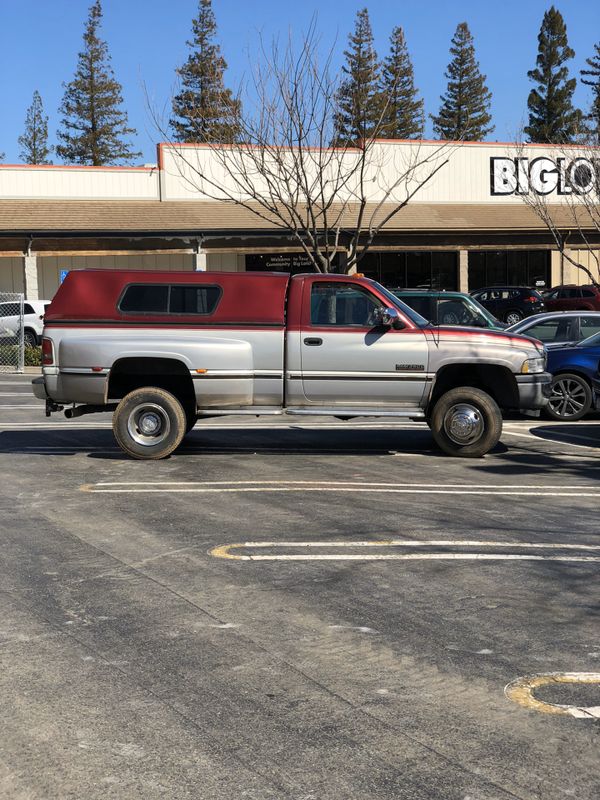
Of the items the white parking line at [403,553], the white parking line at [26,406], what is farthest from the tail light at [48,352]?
the white parking line at [26,406]

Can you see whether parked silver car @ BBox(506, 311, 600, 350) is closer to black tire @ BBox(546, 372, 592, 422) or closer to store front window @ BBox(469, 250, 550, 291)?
black tire @ BBox(546, 372, 592, 422)

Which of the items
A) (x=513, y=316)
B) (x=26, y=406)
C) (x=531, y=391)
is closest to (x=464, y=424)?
(x=531, y=391)

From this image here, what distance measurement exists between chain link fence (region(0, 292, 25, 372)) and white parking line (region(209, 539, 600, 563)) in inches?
720

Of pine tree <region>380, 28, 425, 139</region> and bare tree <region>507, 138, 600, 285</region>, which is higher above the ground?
pine tree <region>380, 28, 425, 139</region>

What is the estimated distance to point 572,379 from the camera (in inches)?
620

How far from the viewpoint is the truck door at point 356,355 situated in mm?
12242

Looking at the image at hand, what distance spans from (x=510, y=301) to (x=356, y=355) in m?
25.4

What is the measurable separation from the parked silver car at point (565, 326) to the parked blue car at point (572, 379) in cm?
152

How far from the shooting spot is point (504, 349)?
12.4 m

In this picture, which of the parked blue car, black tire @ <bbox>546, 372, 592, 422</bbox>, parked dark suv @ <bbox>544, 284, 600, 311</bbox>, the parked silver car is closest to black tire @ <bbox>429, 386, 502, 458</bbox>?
the parked blue car

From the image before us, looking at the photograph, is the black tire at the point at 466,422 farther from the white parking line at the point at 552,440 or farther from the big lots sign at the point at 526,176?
the big lots sign at the point at 526,176

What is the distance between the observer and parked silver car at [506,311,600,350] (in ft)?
57.2

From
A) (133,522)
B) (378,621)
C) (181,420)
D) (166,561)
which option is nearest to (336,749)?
(378,621)

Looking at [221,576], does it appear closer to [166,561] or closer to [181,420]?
[166,561]
